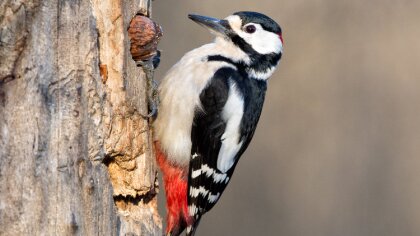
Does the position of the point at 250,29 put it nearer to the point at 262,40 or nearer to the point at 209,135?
the point at 262,40

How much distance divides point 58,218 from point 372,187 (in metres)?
2.92

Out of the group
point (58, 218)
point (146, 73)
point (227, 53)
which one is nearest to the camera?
point (58, 218)

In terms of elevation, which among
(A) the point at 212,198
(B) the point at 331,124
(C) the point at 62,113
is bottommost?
(A) the point at 212,198

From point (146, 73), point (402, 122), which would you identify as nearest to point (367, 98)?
point (402, 122)

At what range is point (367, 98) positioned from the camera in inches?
201

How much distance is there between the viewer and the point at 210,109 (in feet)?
11.6

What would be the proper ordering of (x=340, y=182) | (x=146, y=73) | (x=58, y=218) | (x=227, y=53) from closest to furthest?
1. (x=58, y=218)
2. (x=146, y=73)
3. (x=227, y=53)
4. (x=340, y=182)

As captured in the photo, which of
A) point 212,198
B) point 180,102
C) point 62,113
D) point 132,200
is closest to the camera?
point 62,113

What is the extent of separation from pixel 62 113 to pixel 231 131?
1.22 metres

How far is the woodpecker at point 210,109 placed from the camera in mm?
3486

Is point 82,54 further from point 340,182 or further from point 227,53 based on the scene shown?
point 340,182

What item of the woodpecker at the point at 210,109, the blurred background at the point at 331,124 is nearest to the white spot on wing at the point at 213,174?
the woodpecker at the point at 210,109

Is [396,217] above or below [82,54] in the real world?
below

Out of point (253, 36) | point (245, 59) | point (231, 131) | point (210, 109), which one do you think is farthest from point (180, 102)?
point (253, 36)
